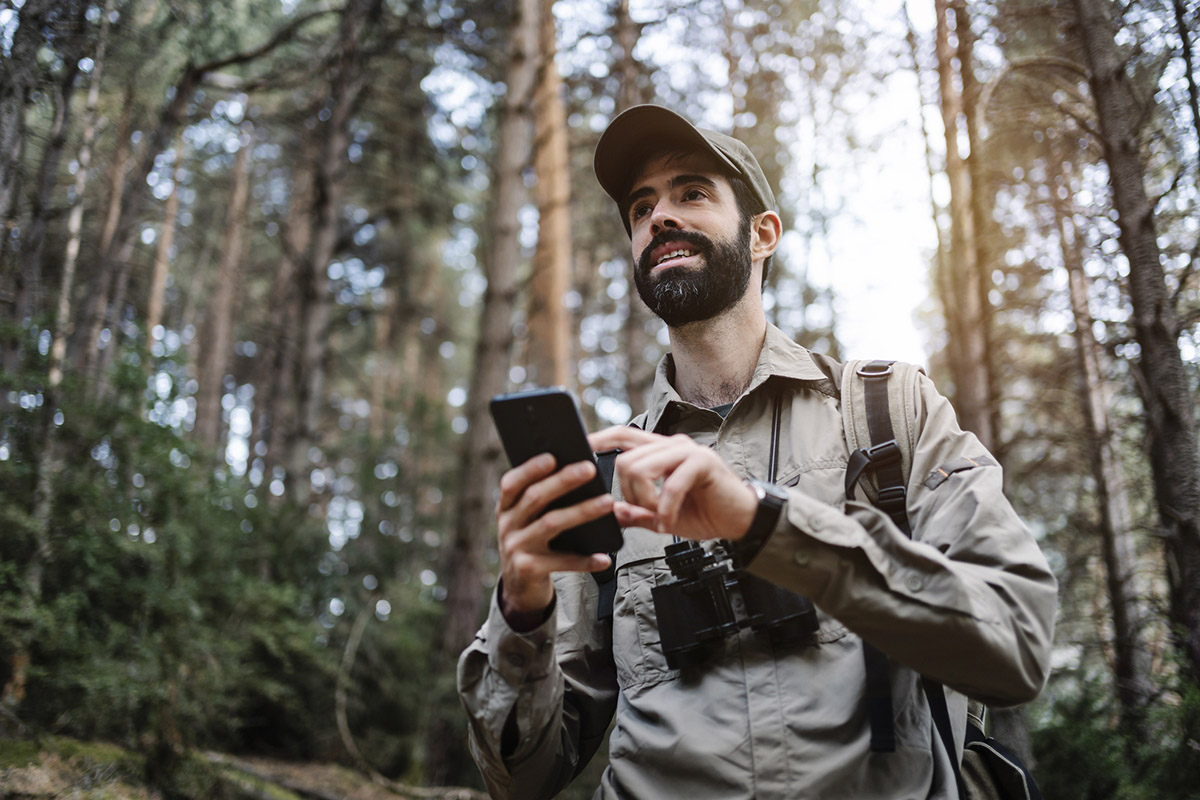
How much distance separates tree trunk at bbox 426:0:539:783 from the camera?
8.18m

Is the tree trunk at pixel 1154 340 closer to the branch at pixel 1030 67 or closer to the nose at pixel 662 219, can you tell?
the branch at pixel 1030 67

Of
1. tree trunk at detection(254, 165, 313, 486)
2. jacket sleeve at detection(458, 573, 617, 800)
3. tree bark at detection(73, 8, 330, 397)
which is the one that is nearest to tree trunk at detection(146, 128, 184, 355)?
tree trunk at detection(254, 165, 313, 486)

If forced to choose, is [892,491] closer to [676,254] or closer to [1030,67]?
[676,254]

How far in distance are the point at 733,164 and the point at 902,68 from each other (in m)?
5.54

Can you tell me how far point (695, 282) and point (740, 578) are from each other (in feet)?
3.32

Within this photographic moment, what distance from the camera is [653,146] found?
2883mm

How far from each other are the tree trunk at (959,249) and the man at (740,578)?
427 cm

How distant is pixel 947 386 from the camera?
44.2ft

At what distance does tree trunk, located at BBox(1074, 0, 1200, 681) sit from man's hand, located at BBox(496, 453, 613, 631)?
137 inches

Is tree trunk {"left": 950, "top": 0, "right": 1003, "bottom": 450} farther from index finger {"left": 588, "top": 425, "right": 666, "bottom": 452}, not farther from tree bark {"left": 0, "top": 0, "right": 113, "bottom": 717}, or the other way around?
tree bark {"left": 0, "top": 0, "right": 113, "bottom": 717}

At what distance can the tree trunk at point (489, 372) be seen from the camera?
26.8 ft

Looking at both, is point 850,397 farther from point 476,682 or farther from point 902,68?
point 902,68

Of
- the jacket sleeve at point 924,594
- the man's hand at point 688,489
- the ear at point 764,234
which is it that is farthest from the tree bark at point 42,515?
the jacket sleeve at point 924,594

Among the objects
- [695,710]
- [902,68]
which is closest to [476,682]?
[695,710]
